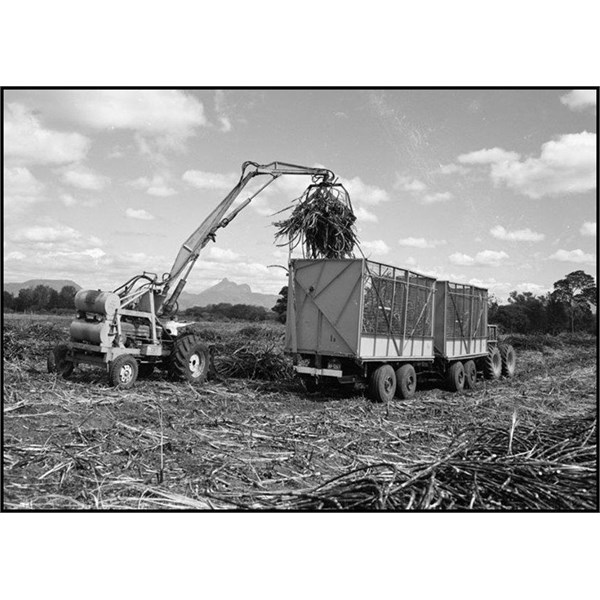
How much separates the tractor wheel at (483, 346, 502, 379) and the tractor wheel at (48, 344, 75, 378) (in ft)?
37.0

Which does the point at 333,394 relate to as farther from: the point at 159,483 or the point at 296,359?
the point at 159,483

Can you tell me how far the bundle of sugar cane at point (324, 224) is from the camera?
39.1ft

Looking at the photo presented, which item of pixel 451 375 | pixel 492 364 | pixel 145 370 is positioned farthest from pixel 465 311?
pixel 145 370

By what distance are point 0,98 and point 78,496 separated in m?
A: 4.03

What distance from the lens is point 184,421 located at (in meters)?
8.70

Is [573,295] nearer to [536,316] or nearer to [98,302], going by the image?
[536,316]

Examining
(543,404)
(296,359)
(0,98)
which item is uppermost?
(0,98)

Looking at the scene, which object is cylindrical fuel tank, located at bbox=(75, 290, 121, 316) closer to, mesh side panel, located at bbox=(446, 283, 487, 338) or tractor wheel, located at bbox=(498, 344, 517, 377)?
mesh side panel, located at bbox=(446, 283, 487, 338)

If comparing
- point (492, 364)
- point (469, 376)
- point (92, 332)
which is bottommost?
point (469, 376)

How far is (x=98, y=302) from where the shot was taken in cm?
1141

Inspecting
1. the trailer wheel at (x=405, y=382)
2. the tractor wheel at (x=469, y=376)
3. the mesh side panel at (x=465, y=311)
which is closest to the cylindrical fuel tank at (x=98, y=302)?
the trailer wheel at (x=405, y=382)

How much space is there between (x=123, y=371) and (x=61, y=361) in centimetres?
181

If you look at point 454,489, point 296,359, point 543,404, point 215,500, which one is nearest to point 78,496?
point 215,500

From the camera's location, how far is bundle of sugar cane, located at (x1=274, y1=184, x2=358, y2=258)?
11906mm
